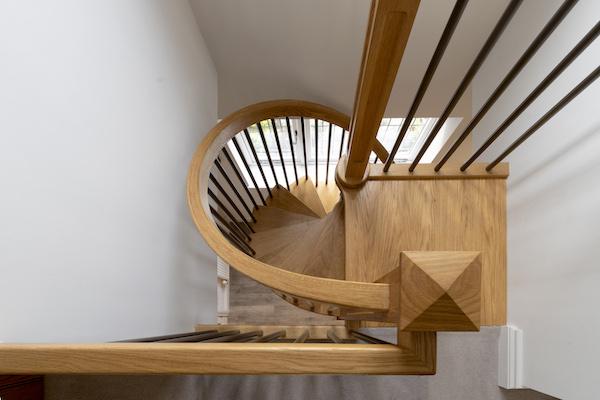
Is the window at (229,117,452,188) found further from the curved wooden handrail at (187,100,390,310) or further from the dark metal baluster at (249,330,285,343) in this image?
the dark metal baluster at (249,330,285,343)

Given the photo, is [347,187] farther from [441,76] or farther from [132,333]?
[441,76]

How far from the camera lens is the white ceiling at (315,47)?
2561 mm

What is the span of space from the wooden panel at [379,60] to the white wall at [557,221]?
0.67 meters

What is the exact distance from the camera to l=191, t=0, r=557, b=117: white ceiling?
2.56m

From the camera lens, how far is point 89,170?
4.09ft

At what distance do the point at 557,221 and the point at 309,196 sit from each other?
3.09 meters

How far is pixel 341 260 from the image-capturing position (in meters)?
2.69

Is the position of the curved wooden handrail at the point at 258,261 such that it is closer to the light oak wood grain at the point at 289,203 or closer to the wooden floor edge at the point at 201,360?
the wooden floor edge at the point at 201,360

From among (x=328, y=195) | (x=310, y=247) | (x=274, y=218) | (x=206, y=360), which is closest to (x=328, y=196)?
(x=328, y=195)

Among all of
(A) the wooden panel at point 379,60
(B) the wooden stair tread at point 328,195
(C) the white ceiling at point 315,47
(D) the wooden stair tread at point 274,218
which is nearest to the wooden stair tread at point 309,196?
(B) the wooden stair tread at point 328,195

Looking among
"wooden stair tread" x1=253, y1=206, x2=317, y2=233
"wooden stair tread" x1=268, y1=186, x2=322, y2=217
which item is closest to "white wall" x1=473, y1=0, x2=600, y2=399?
"wooden stair tread" x1=253, y1=206, x2=317, y2=233

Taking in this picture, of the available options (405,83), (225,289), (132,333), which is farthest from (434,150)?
(132,333)

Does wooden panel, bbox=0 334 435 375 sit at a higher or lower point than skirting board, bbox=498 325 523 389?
higher

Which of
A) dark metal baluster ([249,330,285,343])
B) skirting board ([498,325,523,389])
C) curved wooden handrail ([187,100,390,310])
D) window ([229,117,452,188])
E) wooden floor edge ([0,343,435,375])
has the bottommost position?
skirting board ([498,325,523,389])
